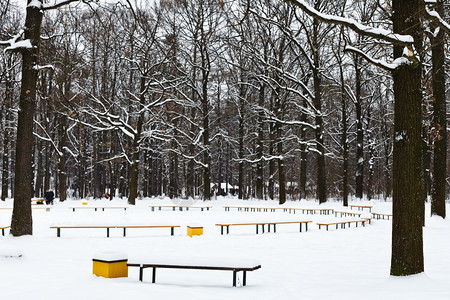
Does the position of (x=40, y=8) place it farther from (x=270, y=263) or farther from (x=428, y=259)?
(x=428, y=259)

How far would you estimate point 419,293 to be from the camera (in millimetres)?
6383

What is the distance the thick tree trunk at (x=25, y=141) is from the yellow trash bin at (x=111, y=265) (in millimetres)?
5312

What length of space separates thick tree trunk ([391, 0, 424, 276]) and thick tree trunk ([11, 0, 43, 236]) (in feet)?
31.3

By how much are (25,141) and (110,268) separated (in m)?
6.17

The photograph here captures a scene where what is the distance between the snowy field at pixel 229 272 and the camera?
678cm

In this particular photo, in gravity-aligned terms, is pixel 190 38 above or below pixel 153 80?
above

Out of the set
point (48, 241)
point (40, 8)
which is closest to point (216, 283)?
point (48, 241)

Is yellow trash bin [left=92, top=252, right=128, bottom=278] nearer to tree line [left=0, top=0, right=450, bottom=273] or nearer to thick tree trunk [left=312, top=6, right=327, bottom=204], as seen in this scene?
tree line [left=0, top=0, right=450, bottom=273]

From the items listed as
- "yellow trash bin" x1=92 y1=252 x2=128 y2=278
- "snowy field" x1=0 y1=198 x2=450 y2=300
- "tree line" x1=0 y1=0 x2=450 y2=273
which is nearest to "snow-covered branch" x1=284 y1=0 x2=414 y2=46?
"tree line" x1=0 y1=0 x2=450 y2=273

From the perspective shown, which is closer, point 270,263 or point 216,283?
point 216,283

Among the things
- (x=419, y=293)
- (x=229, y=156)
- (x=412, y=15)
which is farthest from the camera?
Result: (x=229, y=156)

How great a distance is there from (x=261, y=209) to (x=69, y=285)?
70.9 ft

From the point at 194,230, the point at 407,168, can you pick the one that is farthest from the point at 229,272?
the point at 194,230

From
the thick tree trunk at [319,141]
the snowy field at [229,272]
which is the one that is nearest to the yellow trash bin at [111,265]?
the snowy field at [229,272]
